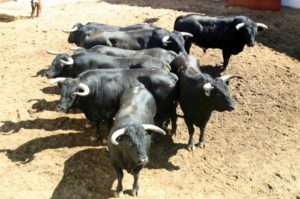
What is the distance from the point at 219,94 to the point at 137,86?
1.87 meters

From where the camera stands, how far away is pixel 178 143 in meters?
10.2

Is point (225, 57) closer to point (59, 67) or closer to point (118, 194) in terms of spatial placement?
point (59, 67)

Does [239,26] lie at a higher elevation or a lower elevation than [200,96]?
higher

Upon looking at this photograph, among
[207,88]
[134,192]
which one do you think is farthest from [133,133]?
[207,88]

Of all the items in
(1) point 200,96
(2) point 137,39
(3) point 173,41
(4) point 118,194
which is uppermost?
(3) point 173,41

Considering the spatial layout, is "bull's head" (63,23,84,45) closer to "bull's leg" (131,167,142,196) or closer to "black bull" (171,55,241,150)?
"black bull" (171,55,241,150)

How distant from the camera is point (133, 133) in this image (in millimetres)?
7523

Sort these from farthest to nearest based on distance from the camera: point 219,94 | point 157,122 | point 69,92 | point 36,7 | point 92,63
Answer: point 36,7 → point 92,63 → point 157,122 → point 69,92 → point 219,94

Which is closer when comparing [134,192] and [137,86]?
[134,192]

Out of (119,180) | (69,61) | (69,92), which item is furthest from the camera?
(69,61)

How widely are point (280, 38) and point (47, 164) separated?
382 inches

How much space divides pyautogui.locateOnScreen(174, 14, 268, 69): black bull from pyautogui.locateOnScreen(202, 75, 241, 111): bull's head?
415cm

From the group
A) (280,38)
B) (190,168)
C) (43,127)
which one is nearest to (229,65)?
(280,38)

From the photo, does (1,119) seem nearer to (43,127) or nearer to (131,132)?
(43,127)
